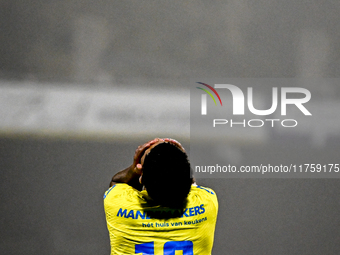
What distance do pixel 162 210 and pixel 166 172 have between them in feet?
0.52

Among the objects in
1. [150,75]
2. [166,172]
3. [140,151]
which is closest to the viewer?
[166,172]

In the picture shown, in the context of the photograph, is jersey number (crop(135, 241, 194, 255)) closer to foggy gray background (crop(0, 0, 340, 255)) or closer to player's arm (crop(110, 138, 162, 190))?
player's arm (crop(110, 138, 162, 190))

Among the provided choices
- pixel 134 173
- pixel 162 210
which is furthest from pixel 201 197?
pixel 134 173

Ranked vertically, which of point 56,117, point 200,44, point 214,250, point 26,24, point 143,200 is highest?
point 26,24

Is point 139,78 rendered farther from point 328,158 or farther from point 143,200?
point 328,158

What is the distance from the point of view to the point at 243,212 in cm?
187

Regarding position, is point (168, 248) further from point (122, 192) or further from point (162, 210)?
point (122, 192)

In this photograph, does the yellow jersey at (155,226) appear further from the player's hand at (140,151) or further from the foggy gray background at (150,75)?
the foggy gray background at (150,75)

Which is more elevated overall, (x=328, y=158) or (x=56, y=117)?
(x=56, y=117)

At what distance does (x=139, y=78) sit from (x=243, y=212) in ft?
3.56

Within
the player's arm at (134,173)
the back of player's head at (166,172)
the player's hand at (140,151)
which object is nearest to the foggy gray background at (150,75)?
the player's arm at (134,173)

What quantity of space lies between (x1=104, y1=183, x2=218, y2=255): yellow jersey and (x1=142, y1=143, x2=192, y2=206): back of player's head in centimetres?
8

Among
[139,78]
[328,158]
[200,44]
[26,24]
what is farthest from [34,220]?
[328,158]

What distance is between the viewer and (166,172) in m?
0.89
